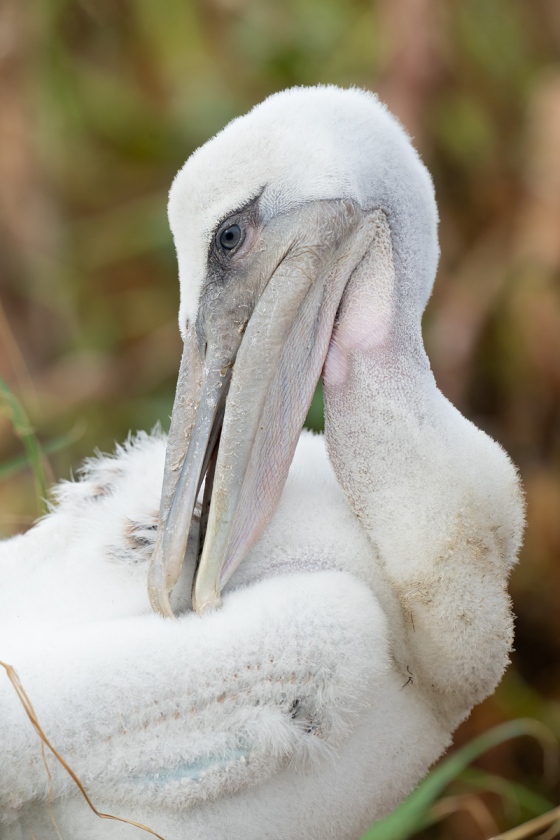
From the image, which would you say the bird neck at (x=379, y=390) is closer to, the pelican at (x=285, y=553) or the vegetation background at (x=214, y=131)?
the pelican at (x=285, y=553)

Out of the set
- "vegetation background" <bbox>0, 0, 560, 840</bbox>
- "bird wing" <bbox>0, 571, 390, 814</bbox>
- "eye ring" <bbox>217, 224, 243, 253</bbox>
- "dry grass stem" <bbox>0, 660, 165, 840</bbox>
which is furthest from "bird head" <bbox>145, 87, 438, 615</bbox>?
"vegetation background" <bbox>0, 0, 560, 840</bbox>

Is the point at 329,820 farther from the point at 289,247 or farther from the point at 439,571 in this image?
the point at 289,247

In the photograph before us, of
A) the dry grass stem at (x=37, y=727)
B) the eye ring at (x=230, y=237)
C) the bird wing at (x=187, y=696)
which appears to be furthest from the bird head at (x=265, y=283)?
the dry grass stem at (x=37, y=727)

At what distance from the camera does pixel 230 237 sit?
6.56 feet

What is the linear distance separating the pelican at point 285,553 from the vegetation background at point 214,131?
1.90 m

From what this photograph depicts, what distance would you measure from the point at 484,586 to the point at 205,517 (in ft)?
1.73

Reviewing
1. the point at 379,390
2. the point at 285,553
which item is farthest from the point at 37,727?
the point at 379,390

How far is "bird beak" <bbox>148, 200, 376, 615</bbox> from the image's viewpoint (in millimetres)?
1974

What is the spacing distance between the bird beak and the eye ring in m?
0.04

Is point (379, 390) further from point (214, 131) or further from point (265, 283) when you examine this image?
point (214, 131)

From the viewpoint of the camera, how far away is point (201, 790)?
1.83 metres

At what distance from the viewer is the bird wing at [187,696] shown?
1.78m

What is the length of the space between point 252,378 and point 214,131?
3660mm

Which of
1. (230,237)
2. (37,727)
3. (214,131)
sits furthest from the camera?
(214,131)
